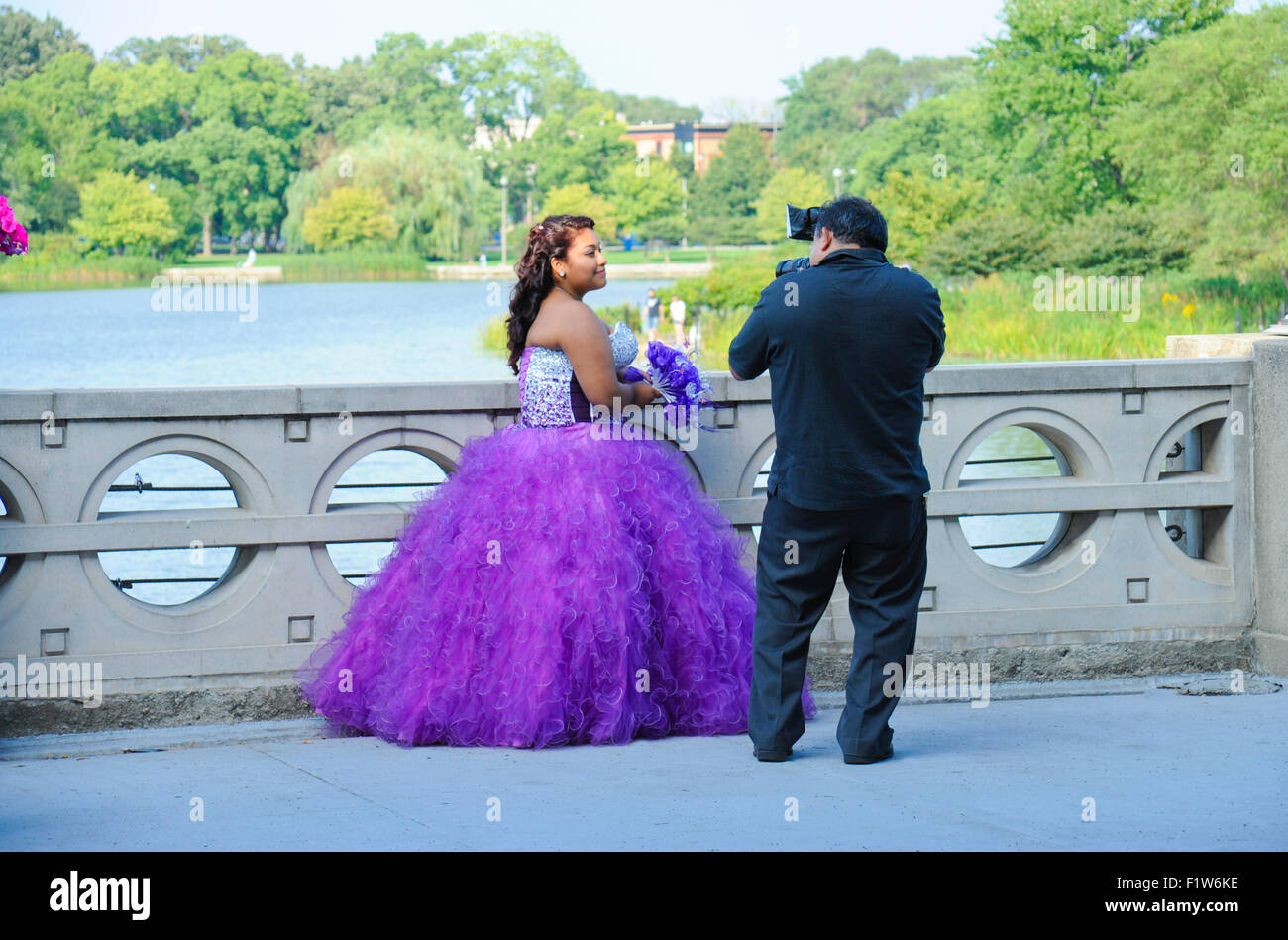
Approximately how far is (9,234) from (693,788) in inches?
126

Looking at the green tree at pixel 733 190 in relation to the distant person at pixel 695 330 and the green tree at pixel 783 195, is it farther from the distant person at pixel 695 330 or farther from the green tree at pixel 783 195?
the distant person at pixel 695 330

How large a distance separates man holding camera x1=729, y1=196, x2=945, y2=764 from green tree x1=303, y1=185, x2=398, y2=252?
71.5 metres

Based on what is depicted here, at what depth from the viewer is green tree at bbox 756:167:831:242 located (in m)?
87.2

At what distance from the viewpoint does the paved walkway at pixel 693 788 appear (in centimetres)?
429

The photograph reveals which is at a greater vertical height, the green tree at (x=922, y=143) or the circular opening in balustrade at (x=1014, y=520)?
A: the green tree at (x=922, y=143)

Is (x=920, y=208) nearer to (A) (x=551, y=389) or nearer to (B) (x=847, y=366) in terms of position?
(A) (x=551, y=389)

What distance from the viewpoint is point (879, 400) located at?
5.00m

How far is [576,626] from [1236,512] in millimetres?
3243

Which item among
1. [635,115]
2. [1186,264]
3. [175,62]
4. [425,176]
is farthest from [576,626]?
[635,115]

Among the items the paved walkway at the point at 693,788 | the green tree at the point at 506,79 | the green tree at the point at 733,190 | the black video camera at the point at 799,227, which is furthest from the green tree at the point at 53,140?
the black video camera at the point at 799,227

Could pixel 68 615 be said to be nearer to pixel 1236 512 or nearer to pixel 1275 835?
pixel 1275 835

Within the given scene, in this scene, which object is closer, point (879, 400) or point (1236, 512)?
point (879, 400)

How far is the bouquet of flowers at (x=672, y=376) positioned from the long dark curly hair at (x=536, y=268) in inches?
17.4

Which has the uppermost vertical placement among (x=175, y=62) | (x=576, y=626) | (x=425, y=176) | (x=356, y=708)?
(x=175, y=62)
